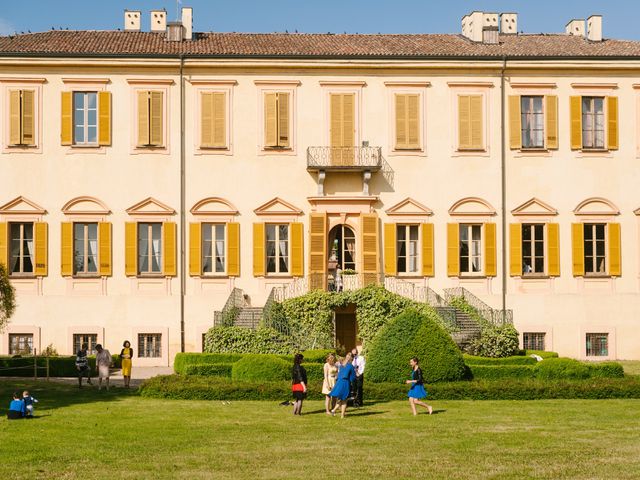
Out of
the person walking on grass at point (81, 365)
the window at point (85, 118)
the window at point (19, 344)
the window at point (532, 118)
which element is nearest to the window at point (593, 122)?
the window at point (532, 118)

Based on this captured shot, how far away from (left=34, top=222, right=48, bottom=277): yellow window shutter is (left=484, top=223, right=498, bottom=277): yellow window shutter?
15354 mm

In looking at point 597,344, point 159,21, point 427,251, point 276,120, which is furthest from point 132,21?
point 597,344

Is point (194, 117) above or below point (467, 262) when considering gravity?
above

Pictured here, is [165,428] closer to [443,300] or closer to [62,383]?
[62,383]

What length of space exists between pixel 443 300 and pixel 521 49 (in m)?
9.76

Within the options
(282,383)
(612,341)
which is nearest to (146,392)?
(282,383)

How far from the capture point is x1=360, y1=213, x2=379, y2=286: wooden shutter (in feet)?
124

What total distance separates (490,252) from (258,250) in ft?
26.9

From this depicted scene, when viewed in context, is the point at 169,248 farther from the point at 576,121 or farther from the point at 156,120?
the point at 576,121

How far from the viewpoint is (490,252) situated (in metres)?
38.4

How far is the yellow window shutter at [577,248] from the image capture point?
38562 mm

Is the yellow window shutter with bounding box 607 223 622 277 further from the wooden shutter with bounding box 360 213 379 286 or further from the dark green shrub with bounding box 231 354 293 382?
the dark green shrub with bounding box 231 354 293 382

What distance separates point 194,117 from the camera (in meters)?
38.1

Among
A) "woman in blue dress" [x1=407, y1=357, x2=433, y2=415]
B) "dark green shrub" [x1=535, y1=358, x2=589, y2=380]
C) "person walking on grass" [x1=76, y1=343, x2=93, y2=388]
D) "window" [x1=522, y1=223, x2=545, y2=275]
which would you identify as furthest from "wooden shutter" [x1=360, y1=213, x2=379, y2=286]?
"woman in blue dress" [x1=407, y1=357, x2=433, y2=415]
